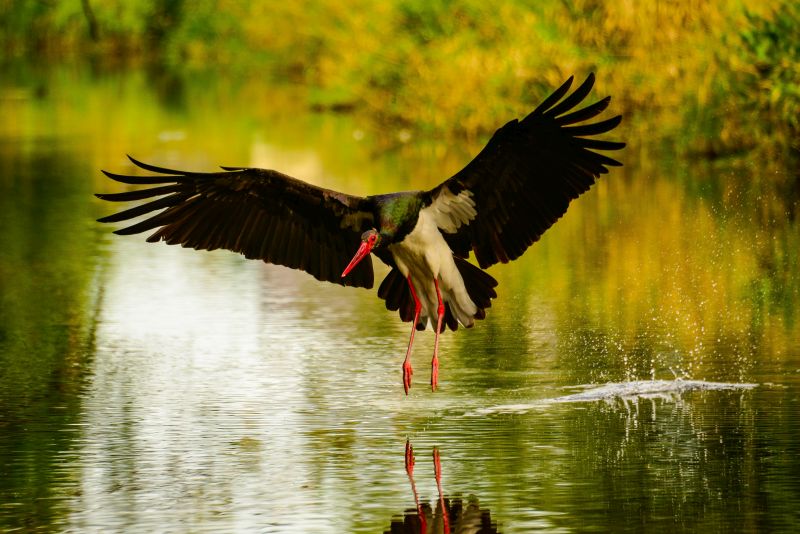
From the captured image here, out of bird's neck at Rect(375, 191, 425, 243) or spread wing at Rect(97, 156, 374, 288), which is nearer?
bird's neck at Rect(375, 191, 425, 243)

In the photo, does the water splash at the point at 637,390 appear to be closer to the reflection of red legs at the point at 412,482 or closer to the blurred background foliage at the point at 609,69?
the reflection of red legs at the point at 412,482

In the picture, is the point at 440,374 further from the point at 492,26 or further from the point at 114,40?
the point at 114,40

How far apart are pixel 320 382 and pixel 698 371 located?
1981mm

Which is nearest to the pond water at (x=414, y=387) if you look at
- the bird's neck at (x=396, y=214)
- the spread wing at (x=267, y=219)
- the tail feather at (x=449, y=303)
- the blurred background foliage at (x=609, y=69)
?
the tail feather at (x=449, y=303)

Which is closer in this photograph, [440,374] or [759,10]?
[440,374]

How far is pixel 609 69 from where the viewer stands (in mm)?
22656

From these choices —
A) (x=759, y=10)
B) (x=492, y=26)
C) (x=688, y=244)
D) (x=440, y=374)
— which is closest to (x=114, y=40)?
(x=492, y=26)

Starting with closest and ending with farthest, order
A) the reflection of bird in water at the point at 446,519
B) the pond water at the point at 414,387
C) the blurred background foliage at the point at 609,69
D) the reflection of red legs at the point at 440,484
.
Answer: the reflection of bird in water at the point at 446,519 < the reflection of red legs at the point at 440,484 < the pond water at the point at 414,387 < the blurred background foliage at the point at 609,69

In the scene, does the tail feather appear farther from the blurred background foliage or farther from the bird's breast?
the blurred background foliage

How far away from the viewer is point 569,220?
1759 cm

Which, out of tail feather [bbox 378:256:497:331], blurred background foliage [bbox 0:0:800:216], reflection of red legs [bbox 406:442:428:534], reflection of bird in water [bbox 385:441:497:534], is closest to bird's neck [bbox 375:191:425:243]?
tail feather [bbox 378:256:497:331]

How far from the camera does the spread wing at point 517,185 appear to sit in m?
9.62

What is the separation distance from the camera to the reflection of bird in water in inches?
275

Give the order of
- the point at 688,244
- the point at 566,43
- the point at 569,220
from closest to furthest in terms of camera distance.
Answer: the point at 688,244 → the point at 569,220 → the point at 566,43
